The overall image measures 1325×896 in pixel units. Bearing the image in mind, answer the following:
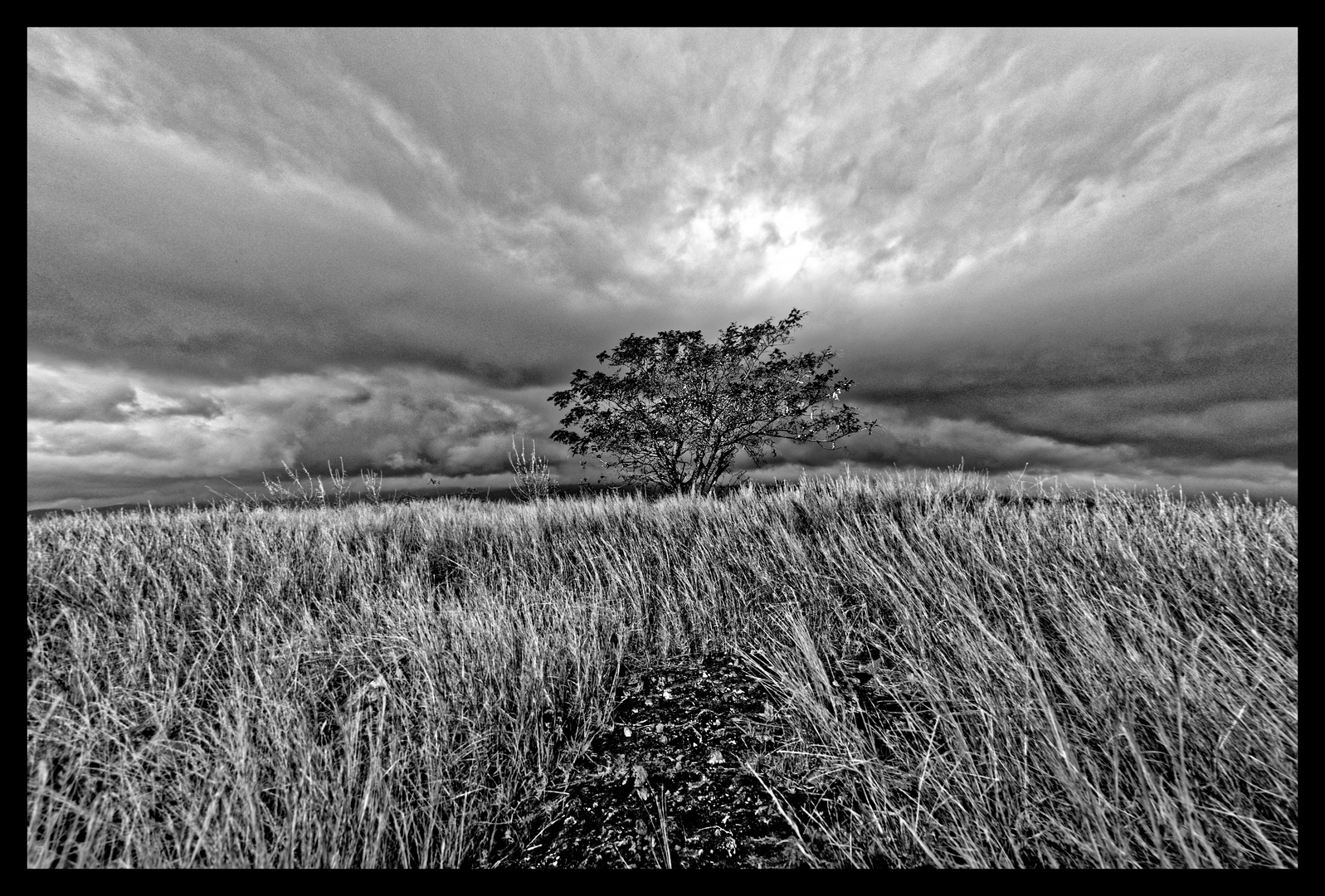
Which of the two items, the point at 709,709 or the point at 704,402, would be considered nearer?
the point at 709,709

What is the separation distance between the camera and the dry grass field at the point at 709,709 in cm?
197

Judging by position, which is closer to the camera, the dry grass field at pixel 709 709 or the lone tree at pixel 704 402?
the dry grass field at pixel 709 709

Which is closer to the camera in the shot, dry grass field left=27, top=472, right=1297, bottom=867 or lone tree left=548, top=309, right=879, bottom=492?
dry grass field left=27, top=472, right=1297, bottom=867

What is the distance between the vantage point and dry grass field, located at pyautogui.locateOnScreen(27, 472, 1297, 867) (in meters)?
1.97

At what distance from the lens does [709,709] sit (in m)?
3.08

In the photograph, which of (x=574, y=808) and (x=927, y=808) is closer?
(x=927, y=808)

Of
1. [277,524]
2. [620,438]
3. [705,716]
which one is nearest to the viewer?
[705,716]

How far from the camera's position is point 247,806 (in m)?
1.91
